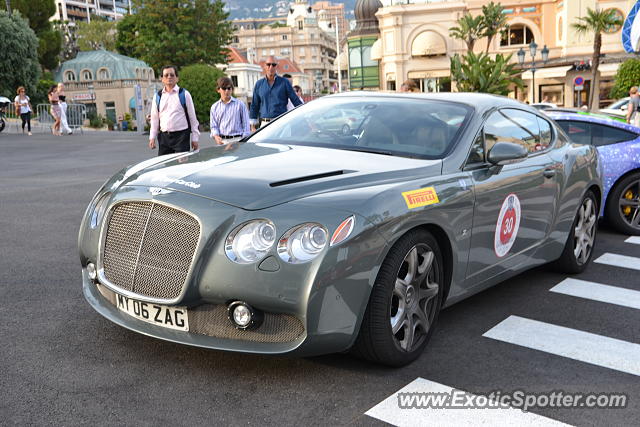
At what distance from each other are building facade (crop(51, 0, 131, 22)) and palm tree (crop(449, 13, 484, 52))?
9187 cm

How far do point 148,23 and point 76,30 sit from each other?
4994 cm

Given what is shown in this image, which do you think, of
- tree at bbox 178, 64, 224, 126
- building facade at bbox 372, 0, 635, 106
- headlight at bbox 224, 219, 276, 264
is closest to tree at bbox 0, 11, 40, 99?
tree at bbox 178, 64, 224, 126

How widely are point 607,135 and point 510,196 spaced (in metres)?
4.04

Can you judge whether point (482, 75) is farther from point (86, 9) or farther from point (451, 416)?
point (86, 9)

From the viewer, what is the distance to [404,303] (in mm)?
3941

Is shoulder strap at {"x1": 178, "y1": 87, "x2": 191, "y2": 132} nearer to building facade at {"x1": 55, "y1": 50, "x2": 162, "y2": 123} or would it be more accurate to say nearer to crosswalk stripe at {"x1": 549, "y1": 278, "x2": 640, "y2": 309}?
crosswalk stripe at {"x1": 549, "y1": 278, "x2": 640, "y2": 309}

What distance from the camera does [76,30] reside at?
103m

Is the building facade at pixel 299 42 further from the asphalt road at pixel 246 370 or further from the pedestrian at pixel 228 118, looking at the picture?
the asphalt road at pixel 246 370

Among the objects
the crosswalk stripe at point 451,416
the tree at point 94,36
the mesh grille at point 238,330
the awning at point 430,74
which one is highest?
the tree at point 94,36

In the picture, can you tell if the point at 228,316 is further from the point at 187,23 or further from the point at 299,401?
the point at 187,23

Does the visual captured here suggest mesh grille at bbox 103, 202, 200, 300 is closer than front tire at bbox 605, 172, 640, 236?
Yes

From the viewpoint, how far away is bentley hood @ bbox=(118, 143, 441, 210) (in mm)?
3715

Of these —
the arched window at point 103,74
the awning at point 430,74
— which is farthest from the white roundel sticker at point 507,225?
the arched window at point 103,74

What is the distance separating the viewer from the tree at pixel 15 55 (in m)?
43.5
